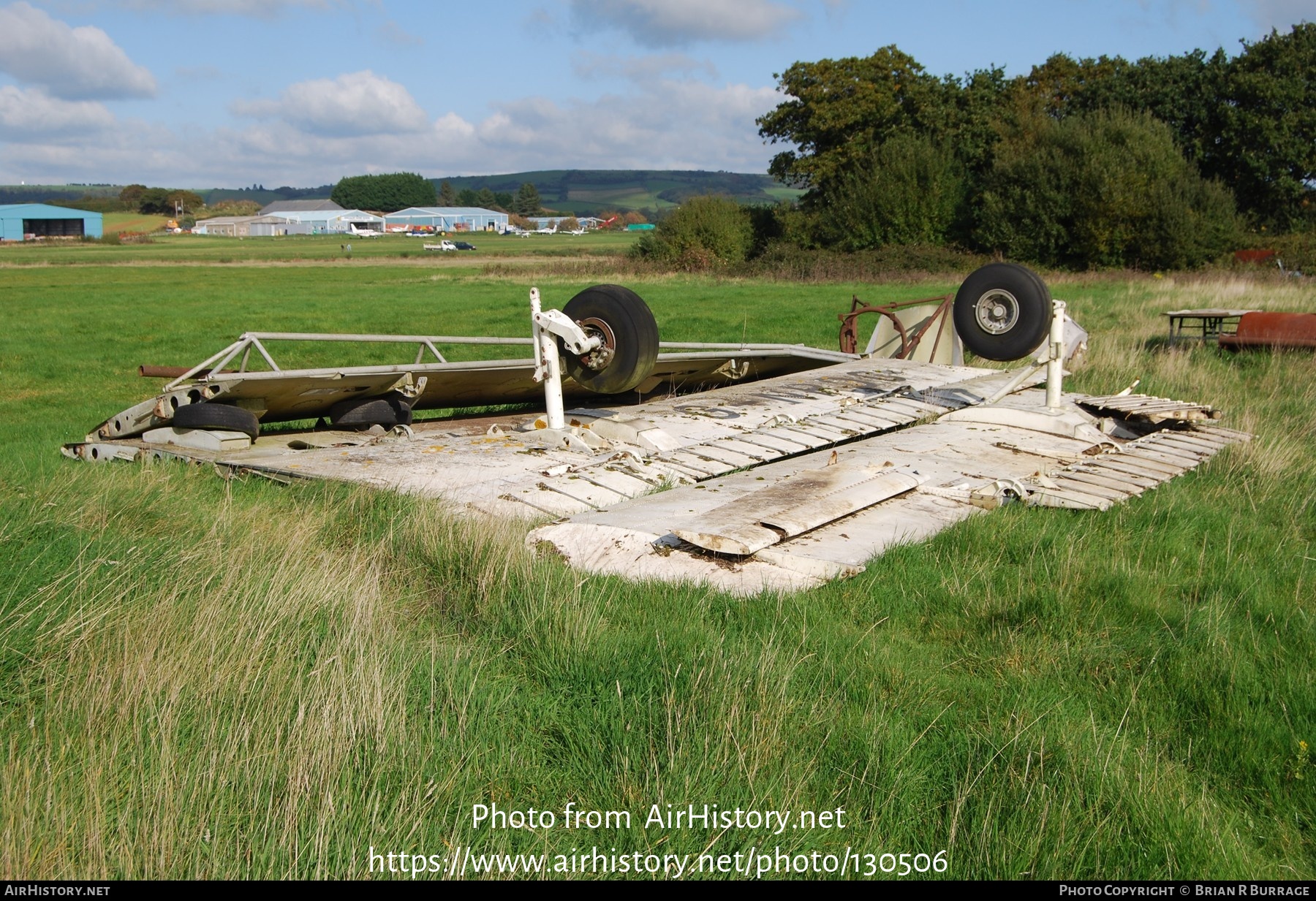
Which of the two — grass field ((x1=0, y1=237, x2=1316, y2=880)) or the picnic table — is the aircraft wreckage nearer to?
grass field ((x1=0, y1=237, x2=1316, y2=880))

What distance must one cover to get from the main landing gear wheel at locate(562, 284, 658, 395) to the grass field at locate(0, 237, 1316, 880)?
2.86 metres

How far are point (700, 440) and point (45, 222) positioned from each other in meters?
137

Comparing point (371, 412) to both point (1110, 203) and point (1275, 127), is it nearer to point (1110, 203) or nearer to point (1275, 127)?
point (1110, 203)

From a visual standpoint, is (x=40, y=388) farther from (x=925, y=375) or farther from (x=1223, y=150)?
(x=1223, y=150)

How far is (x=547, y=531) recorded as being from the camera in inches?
240

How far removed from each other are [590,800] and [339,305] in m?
29.2

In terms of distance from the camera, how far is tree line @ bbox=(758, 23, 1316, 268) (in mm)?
40188

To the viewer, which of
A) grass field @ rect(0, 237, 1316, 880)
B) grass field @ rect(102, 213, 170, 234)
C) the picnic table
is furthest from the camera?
grass field @ rect(102, 213, 170, 234)

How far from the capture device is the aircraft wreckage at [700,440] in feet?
20.2

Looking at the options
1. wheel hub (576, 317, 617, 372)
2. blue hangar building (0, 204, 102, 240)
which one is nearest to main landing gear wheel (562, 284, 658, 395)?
wheel hub (576, 317, 617, 372)

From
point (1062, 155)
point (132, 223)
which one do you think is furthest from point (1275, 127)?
point (132, 223)

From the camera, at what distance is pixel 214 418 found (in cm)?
874

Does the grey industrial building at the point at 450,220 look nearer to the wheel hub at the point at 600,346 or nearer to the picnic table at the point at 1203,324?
the picnic table at the point at 1203,324
